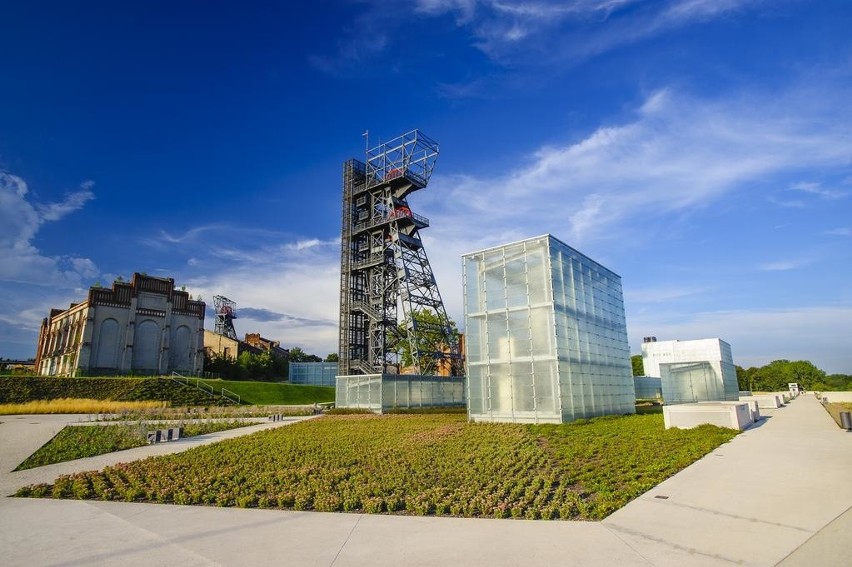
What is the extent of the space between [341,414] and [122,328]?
145 ft

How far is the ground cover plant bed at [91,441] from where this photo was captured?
17.8 m

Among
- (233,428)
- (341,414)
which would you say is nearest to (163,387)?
(341,414)

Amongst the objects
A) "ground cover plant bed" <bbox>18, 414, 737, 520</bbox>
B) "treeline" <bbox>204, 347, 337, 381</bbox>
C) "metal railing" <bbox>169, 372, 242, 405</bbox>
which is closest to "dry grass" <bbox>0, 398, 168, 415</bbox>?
"metal railing" <bbox>169, 372, 242, 405</bbox>

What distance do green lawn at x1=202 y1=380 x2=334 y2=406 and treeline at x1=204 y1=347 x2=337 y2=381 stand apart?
17.2 metres

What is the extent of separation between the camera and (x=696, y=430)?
21312mm

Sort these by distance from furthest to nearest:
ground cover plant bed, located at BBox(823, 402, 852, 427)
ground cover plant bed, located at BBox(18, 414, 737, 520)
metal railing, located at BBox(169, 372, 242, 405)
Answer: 1. metal railing, located at BBox(169, 372, 242, 405)
2. ground cover plant bed, located at BBox(823, 402, 852, 427)
3. ground cover plant bed, located at BBox(18, 414, 737, 520)

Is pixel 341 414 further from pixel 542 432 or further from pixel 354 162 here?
pixel 354 162

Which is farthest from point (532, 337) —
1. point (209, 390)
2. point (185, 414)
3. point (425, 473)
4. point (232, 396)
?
point (209, 390)

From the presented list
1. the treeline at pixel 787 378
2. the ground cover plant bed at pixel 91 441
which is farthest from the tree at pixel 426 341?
the treeline at pixel 787 378

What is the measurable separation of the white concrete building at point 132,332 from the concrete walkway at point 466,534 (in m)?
61.7

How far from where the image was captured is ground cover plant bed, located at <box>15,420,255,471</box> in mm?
17816

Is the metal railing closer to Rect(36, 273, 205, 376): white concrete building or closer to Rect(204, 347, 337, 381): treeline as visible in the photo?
Rect(36, 273, 205, 376): white concrete building

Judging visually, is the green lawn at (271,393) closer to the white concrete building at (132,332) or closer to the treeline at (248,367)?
the white concrete building at (132,332)

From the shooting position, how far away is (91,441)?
21484mm
